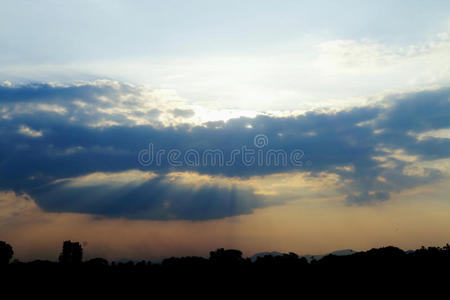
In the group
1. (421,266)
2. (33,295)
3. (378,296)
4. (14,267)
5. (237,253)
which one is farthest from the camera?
(237,253)

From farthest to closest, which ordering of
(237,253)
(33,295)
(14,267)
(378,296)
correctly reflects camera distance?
(237,253) → (14,267) → (33,295) → (378,296)

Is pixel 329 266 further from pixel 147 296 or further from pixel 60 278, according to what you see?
pixel 60 278

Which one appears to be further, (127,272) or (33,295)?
(127,272)

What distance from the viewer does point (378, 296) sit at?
8156 centimetres

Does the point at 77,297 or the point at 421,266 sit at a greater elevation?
the point at 421,266

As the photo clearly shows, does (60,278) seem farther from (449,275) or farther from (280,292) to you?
(449,275)

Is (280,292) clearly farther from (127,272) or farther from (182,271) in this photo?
(127,272)

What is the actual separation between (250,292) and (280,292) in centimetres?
730

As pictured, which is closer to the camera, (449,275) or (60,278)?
(449,275)

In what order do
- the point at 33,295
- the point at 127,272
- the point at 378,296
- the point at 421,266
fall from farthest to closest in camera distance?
1. the point at 127,272
2. the point at 421,266
3. the point at 33,295
4. the point at 378,296

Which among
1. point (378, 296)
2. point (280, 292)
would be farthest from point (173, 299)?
point (378, 296)

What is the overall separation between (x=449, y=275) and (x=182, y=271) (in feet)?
226

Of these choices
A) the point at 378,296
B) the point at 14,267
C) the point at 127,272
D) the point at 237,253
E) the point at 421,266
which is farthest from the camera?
the point at 237,253

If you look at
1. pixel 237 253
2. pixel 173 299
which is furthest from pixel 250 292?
pixel 237 253
